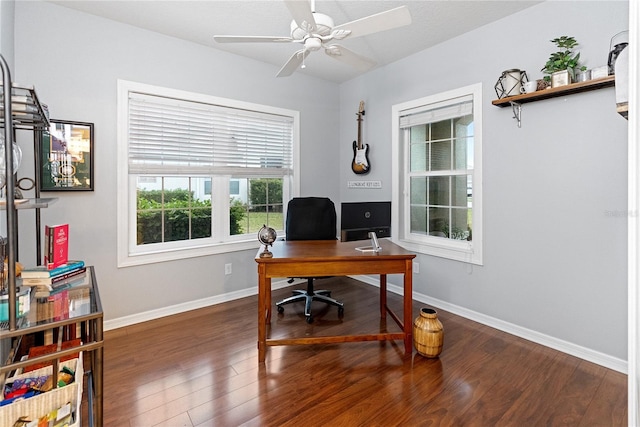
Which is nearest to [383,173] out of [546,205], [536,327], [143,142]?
[546,205]

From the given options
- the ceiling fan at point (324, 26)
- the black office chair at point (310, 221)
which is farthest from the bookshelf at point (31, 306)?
the black office chair at point (310, 221)

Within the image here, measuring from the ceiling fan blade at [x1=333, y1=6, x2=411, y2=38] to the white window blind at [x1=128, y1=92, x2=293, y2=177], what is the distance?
6.20ft

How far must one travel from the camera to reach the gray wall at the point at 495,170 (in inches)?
88.7

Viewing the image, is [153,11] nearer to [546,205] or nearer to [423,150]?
[423,150]

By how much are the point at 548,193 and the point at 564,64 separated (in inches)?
37.5

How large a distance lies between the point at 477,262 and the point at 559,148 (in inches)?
46.1

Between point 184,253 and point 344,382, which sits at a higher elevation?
point 184,253

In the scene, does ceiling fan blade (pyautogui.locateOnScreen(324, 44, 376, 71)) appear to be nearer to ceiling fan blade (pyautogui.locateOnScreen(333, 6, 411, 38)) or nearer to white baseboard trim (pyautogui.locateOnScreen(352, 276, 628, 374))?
ceiling fan blade (pyautogui.locateOnScreen(333, 6, 411, 38))

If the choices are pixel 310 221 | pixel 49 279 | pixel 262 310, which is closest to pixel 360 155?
pixel 310 221

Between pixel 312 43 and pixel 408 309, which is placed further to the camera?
pixel 408 309

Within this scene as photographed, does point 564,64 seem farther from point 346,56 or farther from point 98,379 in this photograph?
point 98,379

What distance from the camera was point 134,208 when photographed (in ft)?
9.75

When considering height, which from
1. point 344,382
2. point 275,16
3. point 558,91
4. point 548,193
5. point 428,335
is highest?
point 275,16

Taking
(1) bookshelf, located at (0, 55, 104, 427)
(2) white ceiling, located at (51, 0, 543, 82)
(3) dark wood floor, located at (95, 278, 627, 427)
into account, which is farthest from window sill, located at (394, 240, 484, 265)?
(1) bookshelf, located at (0, 55, 104, 427)
